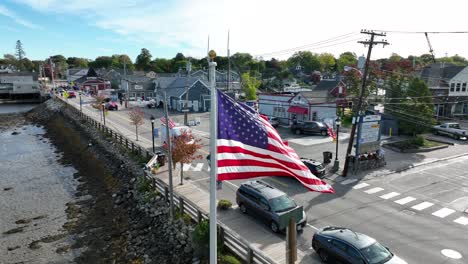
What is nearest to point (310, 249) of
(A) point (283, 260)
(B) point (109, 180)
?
(A) point (283, 260)

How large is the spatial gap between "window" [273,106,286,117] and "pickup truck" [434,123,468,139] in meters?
18.8

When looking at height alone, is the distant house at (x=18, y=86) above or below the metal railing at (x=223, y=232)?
above

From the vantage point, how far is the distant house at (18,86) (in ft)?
340

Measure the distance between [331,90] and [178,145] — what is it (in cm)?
4283

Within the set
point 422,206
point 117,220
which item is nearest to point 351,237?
point 422,206

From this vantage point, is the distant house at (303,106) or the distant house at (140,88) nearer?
the distant house at (303,106)

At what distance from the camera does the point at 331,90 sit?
57.9 meters

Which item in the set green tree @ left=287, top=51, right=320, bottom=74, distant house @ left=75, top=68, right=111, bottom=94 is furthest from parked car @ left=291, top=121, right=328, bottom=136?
green tree @ left=287, top=51, right=320, bottom=74

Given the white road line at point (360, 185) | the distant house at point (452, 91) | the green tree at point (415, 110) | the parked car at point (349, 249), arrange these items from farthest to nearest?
1. the distant house at point (452, 91)
2. the green tree at point (415, 110)
3. the white road line at point (360, 185)
4. the parked car at point (349, 249)

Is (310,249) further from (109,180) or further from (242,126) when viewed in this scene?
(109,180)

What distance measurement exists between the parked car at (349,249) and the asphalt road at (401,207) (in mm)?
1171

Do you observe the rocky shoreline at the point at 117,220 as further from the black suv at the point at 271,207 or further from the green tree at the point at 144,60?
the green tree at the point at 144,60

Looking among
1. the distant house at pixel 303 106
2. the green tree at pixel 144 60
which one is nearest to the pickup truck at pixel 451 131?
the distant house at pixel 303 106

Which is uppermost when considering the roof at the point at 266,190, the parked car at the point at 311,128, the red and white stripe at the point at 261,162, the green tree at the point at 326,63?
the green tree at the point at 326,63
